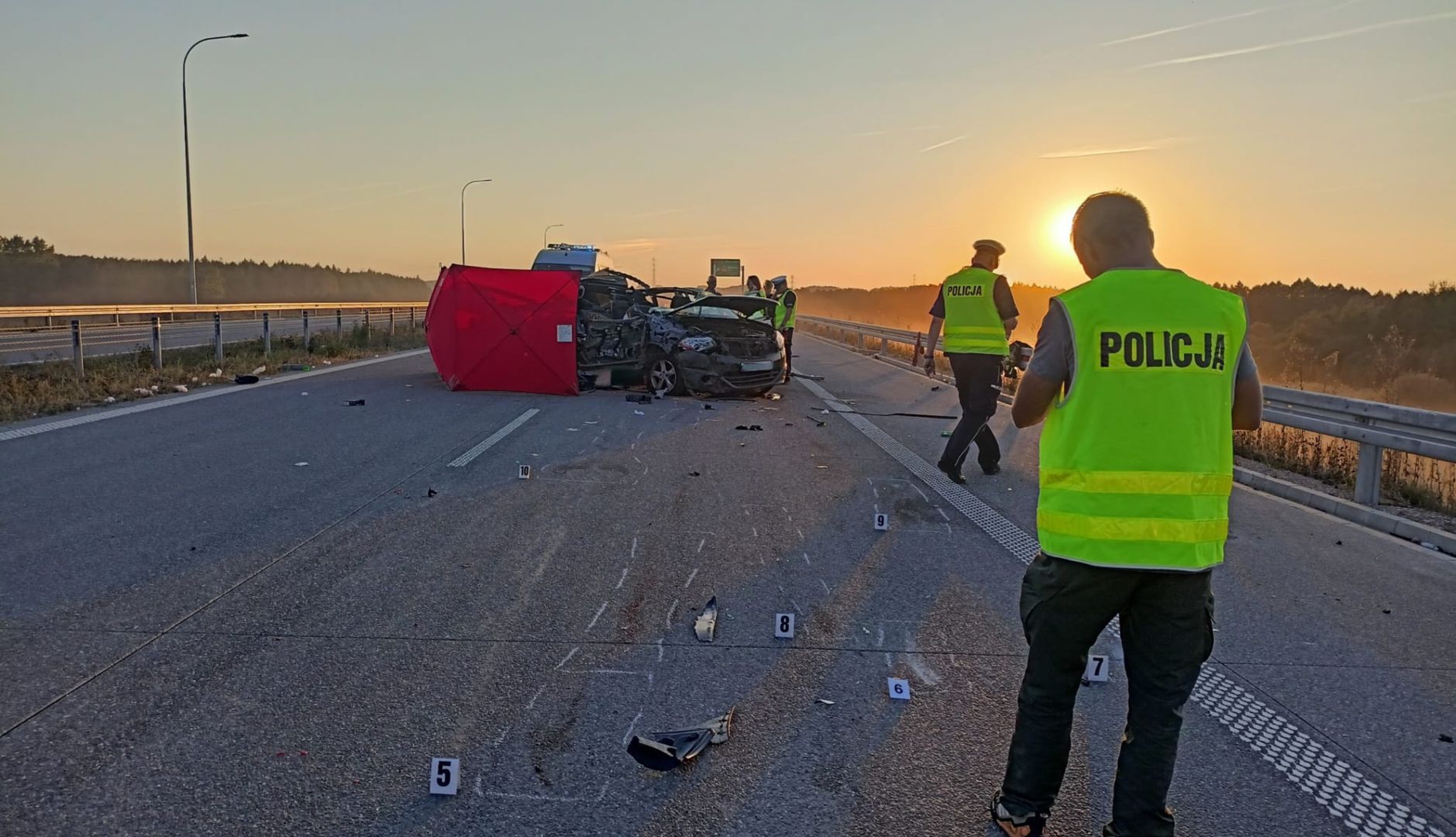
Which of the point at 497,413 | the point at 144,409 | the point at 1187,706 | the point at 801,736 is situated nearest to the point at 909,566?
the point at 1187,706

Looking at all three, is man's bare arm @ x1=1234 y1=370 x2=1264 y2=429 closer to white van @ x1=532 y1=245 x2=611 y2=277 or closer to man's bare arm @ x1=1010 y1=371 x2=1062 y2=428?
man's bare arm @ x1=1010 y1=371 x2=1062 y2=428

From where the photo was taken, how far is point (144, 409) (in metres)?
11.8

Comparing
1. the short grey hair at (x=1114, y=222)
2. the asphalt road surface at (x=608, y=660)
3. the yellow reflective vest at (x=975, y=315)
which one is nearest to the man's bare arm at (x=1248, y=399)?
the short grey hair at (x=1114, y=222)

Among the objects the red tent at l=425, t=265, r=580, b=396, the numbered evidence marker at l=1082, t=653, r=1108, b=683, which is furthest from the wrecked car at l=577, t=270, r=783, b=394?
the numbered evidence marker at l=1082, t=653, r=1108, b=683

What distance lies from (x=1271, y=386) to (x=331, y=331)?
24.1 metres

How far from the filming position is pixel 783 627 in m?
4.60

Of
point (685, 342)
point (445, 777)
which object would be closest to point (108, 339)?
point (685, 342)

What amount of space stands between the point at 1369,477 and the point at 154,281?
354 ft

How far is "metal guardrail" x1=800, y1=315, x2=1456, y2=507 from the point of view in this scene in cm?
734

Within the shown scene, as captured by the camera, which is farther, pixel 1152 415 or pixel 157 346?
pixel 157 346

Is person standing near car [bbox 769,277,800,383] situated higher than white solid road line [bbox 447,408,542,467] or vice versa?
person standing near car [bbox 769,277,800,383]

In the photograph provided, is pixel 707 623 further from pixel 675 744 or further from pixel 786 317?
pixel 786 317

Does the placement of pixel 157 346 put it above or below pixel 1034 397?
below

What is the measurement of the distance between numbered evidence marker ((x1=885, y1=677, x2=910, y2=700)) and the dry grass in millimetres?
11018
